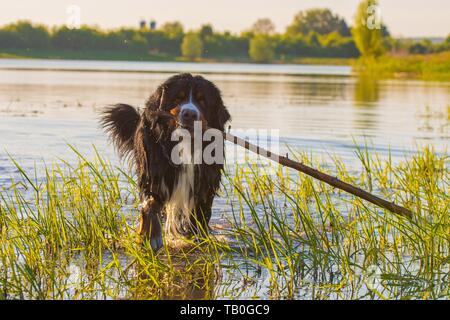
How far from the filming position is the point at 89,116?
18797mm

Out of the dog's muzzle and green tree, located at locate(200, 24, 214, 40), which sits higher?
green tree, located at locate(200, 24, 214, 40)

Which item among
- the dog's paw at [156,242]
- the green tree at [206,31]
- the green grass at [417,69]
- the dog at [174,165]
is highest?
the green tree at [206,31]

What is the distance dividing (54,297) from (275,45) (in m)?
84.4

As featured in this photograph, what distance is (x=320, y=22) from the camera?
→ 4707 inches

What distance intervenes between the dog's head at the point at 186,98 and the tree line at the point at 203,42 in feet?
142

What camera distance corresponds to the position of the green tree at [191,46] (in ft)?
232

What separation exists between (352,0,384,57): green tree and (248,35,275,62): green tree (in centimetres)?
1437

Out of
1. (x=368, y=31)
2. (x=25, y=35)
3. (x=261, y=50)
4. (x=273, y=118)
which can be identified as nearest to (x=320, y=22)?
(x=261, y=50)

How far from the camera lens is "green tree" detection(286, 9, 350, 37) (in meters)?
116

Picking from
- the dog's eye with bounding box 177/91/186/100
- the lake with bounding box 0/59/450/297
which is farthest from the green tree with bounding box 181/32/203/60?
the dog's eye with bounding box 177/91/186/100

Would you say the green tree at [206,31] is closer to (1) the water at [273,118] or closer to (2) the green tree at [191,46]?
(2) the green tree at [191,46]

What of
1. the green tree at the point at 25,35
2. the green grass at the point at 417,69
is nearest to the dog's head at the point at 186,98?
the green grass at the point at 417,69

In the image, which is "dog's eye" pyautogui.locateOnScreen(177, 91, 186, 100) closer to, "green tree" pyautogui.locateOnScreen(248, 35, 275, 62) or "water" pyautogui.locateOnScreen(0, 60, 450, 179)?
"water" pyautogui.locateOnScreen(0, 60, 450, 179)
